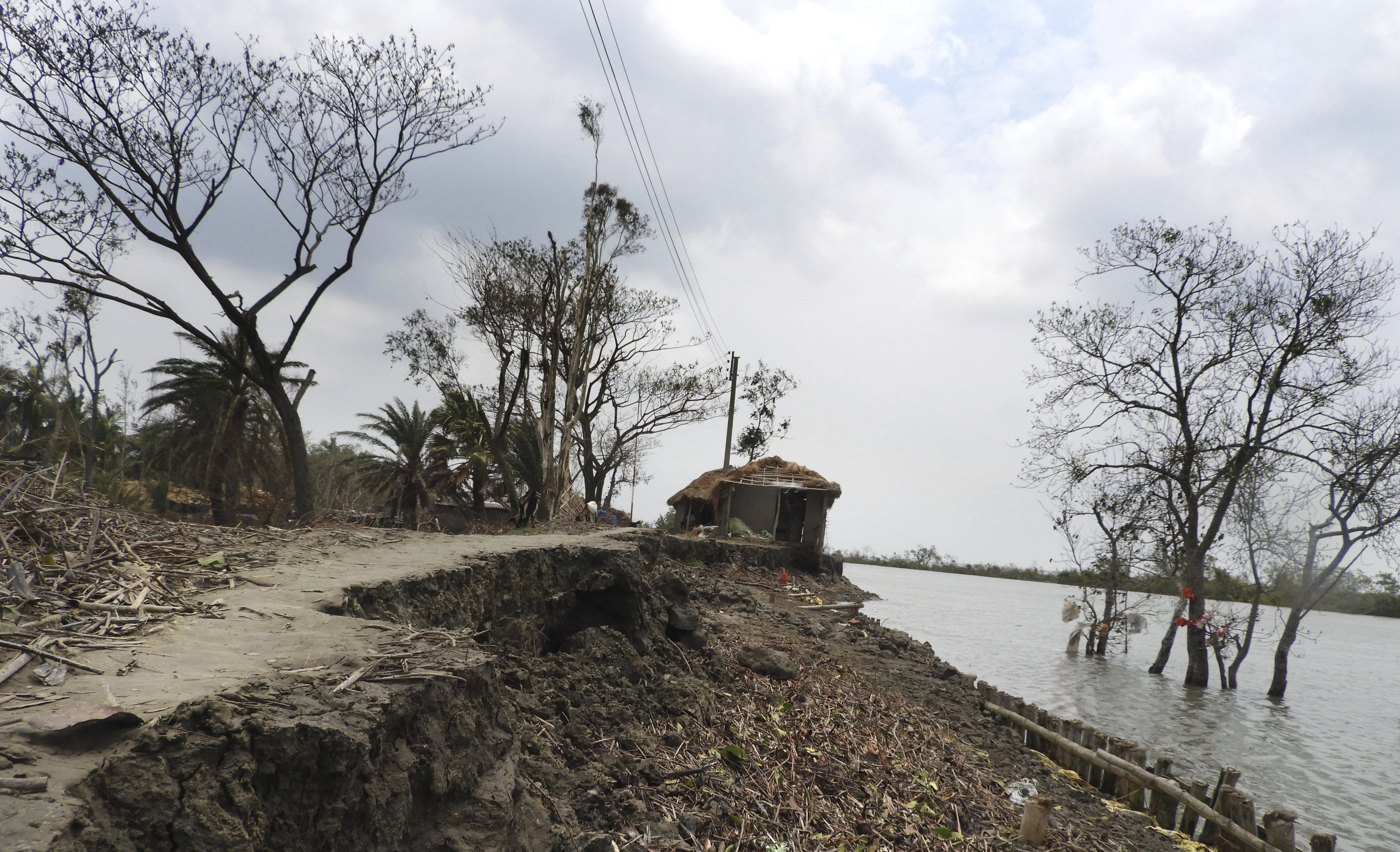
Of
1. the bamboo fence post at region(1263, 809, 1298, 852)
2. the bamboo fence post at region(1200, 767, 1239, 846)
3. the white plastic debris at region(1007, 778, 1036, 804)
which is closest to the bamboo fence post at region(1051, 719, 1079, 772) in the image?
the white plastic debris at region(1007, 778, 1036, 804)

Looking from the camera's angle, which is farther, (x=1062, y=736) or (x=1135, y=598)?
(x=1135, y=598)

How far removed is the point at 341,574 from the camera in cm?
428

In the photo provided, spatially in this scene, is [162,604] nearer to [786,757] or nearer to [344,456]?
→ [786,757]

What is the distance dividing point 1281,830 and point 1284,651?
1212 cm

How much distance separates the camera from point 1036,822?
18.3 ft

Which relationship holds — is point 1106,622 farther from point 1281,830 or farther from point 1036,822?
point 1036,822

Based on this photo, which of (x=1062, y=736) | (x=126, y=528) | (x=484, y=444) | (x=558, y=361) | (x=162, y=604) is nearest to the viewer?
(x=162, y=604)

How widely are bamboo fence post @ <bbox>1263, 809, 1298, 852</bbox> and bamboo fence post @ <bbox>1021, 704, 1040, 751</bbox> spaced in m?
2.88

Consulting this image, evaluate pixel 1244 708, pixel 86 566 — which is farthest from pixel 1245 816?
pixel 1244 708

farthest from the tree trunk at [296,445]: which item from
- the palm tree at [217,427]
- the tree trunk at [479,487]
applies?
the tree trunk at [479,487]

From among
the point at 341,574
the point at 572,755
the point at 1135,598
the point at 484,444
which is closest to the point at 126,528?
the point at 341,574

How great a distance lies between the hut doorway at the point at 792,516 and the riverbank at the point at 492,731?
19539 millimetres

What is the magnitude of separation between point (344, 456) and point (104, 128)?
99.8 ft

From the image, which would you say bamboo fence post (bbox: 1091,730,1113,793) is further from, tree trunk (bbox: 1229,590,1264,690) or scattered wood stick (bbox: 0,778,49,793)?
tree trunk (bbox: 1229,590,1264,690)
